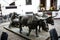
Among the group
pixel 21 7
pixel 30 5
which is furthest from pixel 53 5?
pixel 21 7

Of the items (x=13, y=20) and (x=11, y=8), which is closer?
(x=13, y=20)

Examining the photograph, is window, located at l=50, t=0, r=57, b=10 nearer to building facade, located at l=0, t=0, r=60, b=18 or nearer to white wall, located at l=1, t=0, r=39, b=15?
building facade, located at l=0, t=0, r=60, b=18

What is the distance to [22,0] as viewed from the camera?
10.6 metres

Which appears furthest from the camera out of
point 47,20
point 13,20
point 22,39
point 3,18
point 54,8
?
point 54,8

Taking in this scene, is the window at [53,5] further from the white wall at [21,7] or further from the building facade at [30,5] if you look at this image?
the white wall at [21,7]

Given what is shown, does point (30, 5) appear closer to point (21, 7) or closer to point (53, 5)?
point (21, 7)

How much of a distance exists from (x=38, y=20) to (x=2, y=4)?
6212mm

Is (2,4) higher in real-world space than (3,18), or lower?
higher

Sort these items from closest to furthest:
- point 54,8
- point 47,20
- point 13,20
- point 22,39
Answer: point 22,39
point 47,20
point 13,20
point 54,8

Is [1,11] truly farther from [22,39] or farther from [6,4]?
[22,39]

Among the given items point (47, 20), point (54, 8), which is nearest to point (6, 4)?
point (54, 8)

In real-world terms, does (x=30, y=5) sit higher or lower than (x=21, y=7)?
higher

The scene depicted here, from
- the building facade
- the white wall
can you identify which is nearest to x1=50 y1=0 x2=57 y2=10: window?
the building facade

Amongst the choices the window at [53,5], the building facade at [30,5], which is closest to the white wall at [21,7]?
the building facade at [30,5]
